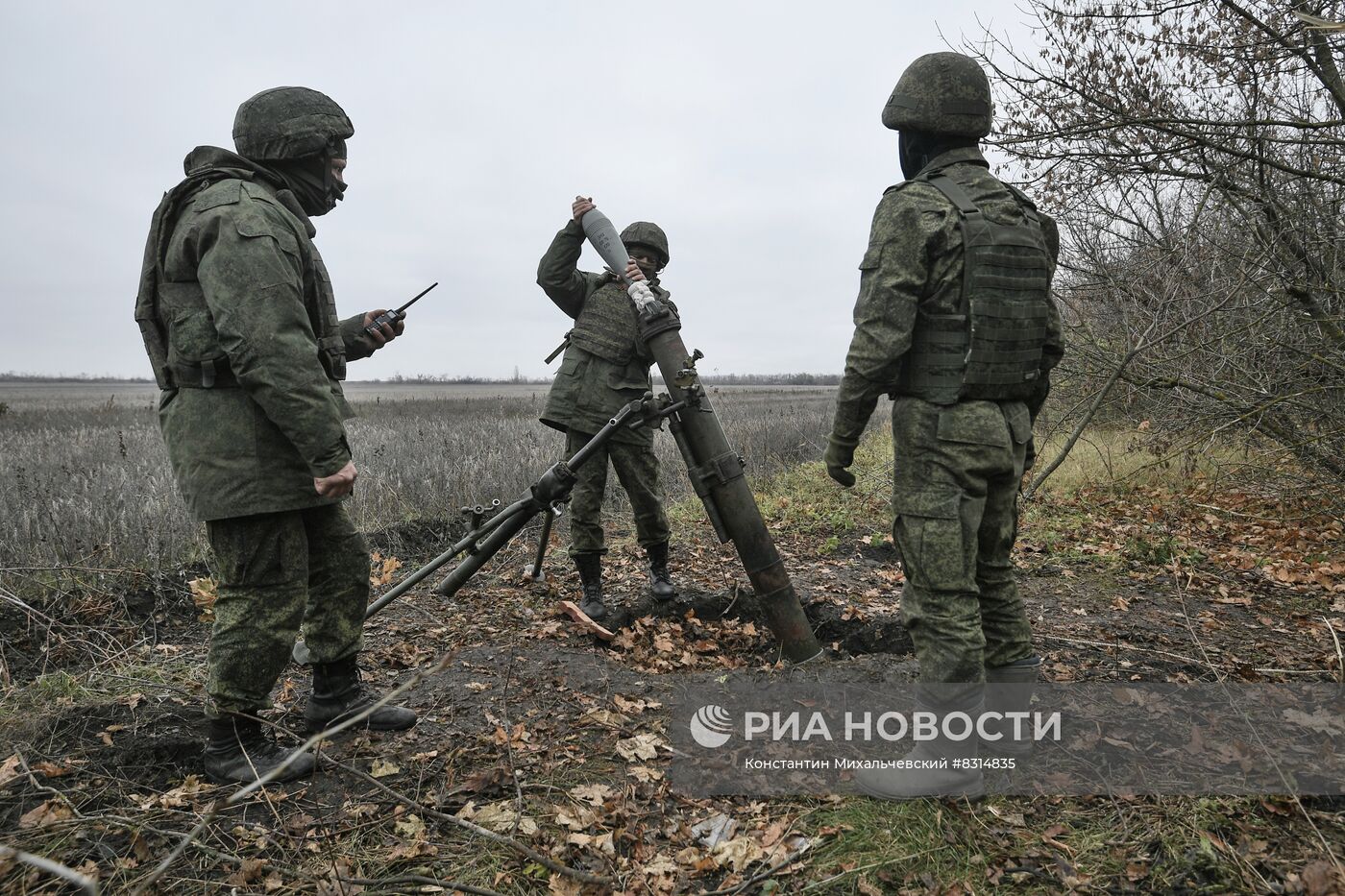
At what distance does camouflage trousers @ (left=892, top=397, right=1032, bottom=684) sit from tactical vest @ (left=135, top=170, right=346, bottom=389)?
96.6 inches

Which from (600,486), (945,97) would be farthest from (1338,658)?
(600,486)

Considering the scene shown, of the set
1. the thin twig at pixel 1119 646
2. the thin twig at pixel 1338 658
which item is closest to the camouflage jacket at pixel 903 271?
the thin twig at pixel 1338 658

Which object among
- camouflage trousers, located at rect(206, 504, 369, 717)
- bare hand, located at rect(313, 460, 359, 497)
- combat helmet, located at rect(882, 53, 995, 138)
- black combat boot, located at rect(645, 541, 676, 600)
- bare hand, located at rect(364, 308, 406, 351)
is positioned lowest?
black combat boot, located at rect(645, 541, 676, 600)

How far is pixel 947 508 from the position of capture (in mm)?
2869

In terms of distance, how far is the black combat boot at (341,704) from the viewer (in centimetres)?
341

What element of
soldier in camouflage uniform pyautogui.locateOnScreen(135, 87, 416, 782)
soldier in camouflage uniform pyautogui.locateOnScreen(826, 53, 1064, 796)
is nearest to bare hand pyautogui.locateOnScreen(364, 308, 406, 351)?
soldier in camouflage uniform pyautogui.locateOnScreen(135, 87, 416, 782)

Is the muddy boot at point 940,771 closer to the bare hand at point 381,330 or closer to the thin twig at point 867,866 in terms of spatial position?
the thin twig at point 867,866

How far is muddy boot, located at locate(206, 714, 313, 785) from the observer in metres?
2.97

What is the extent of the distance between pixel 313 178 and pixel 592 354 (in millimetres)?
2124

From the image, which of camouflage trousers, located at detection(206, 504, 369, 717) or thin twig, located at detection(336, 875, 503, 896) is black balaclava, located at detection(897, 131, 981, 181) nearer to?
camouflage trousers, located at detection(206, 504, 369, 717)

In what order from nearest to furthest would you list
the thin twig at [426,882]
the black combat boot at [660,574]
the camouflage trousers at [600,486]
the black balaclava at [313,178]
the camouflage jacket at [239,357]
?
the thin twig at [426,882], the camouflage jacket at [239,357], the black balaclava at [313,178], the camouflage trousers at [600,486], the black combat boot at [660,574]

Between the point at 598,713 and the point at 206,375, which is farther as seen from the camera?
the point at 598,713

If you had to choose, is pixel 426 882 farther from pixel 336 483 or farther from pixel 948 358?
pixel 948 358

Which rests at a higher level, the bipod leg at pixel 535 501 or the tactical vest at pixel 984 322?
the tactical vest at pixel 984 322
